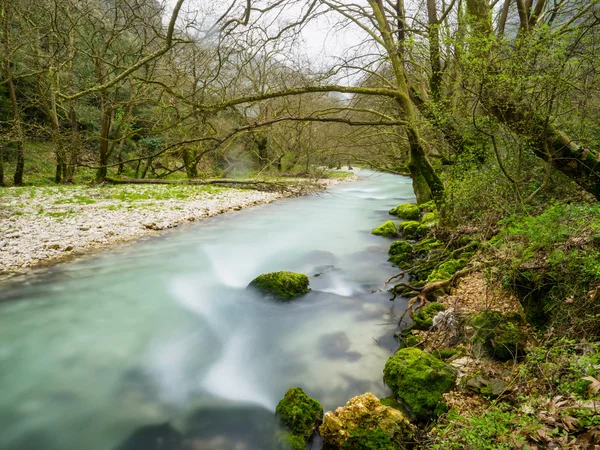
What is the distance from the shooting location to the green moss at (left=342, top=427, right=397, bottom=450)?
9.42 feet

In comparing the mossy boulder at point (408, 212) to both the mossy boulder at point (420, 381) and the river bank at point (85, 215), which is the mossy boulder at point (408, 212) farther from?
the mossy boulder at point (420, 381)

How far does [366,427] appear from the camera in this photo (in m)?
3.04

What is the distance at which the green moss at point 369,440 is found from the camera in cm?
287

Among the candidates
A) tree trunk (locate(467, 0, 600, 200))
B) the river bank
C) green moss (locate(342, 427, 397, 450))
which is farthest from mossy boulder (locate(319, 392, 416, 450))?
the river bank

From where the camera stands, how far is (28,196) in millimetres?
11664

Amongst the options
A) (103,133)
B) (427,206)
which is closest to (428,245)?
(427,206)

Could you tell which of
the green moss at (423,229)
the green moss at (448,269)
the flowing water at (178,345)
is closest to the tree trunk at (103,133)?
the flowing water at (178,345)

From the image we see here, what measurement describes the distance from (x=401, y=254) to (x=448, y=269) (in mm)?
2306

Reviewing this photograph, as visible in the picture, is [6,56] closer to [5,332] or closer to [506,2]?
[5,332]

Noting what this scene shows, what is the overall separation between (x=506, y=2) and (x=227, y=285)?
8929mm

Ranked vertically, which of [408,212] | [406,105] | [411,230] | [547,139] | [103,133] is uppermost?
[406,105]

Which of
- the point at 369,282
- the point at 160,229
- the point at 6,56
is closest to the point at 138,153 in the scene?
the point at 6,56

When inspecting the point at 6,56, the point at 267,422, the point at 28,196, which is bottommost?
the point at 267,422

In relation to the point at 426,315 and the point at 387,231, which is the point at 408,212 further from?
the point at 426,315
